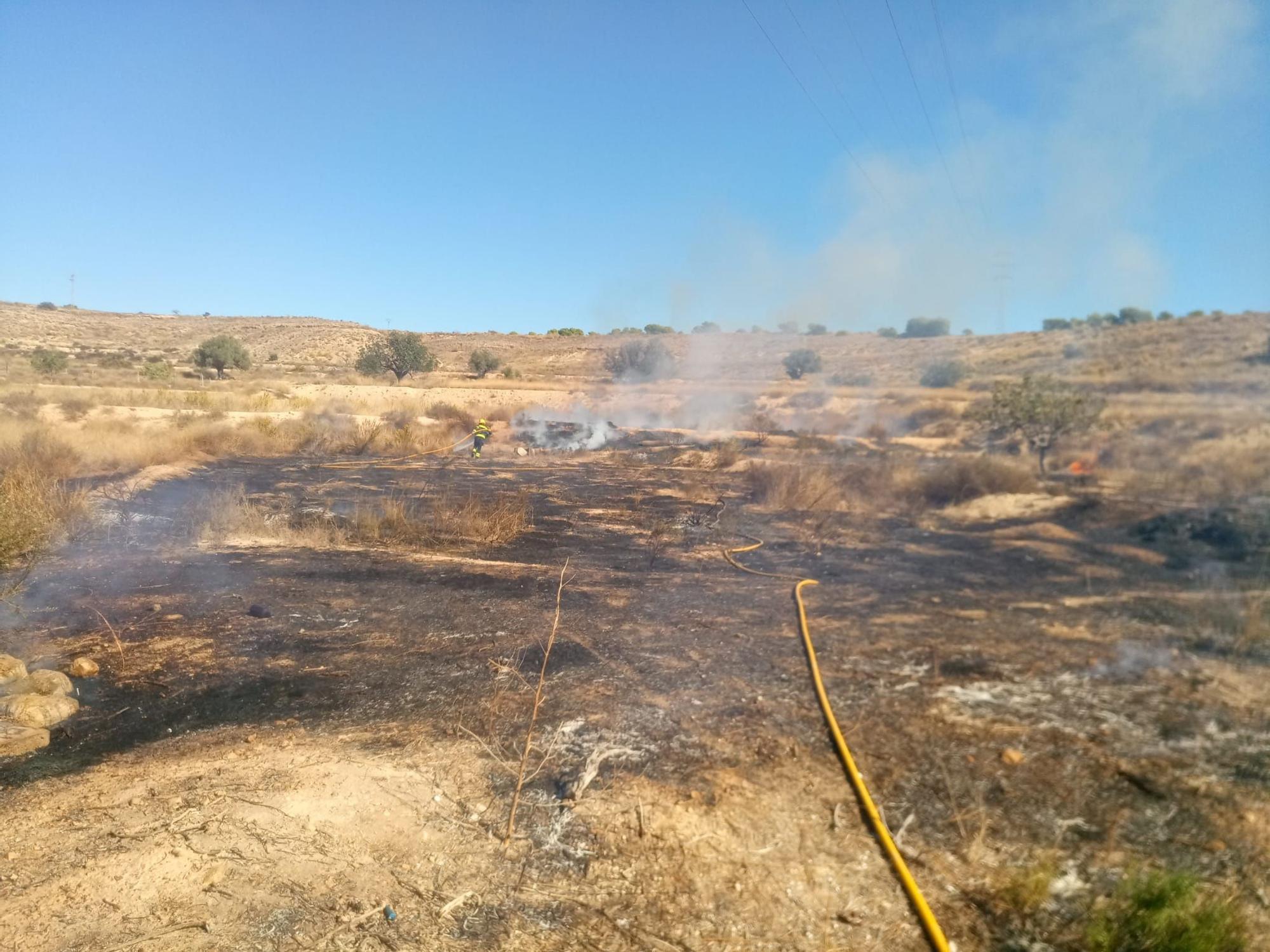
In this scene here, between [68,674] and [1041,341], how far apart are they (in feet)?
99.3

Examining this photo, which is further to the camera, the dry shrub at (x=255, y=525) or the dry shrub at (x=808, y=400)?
the dry shrub at (x=808, y=400)

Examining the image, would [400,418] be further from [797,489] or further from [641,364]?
[641,364]

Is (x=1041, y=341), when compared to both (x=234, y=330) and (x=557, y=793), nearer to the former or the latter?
(x=557, y=793)

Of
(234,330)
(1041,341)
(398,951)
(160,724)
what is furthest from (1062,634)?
(234,330)

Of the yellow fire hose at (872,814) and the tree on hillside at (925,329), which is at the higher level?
the tree on hillside at (925,329)

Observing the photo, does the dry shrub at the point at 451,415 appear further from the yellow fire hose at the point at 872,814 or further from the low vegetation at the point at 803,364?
the yellow fire hose at the point at 872,814

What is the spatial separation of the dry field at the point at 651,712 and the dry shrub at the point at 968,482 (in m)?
0.07

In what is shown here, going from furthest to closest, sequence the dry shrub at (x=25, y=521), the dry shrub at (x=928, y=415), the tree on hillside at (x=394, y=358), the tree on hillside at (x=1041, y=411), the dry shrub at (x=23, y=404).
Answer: the tree on hillside at (x=394, y=358) < the dry shrub at (x=928, y=415) < the dry shrub at (x=23, y=404) < the tree on hillside at (x=1041, y=411) < the dry shrub at (x=25, y=521)

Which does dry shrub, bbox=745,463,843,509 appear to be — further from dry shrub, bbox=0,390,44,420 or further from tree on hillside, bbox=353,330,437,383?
tree on hillside, bbox=353,330,437,383

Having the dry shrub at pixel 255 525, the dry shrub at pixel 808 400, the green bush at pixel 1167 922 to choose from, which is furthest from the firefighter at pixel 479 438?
the green bush at pixel 1167 922

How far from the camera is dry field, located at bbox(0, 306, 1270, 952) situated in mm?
3443

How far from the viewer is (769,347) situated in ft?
169

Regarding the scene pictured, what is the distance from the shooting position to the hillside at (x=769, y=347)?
17453 millimetres

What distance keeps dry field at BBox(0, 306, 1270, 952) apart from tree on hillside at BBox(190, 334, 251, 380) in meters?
30.9
